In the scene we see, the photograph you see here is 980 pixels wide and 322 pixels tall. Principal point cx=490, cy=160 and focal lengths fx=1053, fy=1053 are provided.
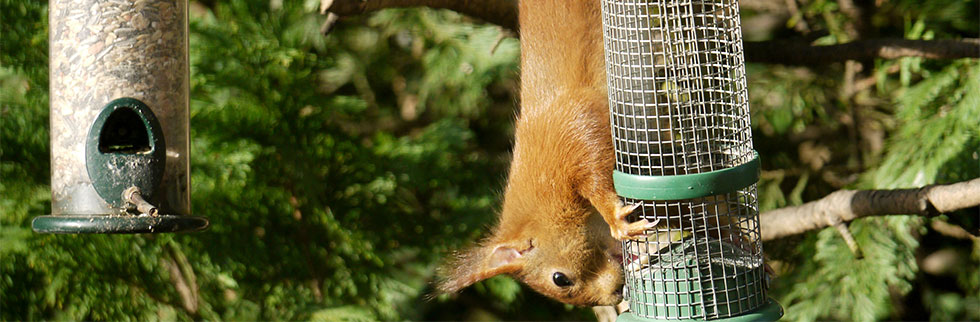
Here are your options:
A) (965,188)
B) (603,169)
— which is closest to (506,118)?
(603,169)

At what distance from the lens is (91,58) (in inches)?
109

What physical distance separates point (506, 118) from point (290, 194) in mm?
1325

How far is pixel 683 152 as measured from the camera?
8.18ft

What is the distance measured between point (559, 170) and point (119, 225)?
127 cm

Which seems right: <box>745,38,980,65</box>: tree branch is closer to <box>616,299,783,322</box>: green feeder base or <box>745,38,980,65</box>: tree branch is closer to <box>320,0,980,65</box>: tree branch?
<box>320,0,980,65</box>: tree branch

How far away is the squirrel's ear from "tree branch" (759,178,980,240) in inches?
32.4

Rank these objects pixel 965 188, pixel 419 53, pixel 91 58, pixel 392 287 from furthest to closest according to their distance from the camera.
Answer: pixel 419 53 < pixel 392 287 < pixel 91 58 < pixel 965 188

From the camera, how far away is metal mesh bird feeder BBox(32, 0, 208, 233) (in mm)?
2635

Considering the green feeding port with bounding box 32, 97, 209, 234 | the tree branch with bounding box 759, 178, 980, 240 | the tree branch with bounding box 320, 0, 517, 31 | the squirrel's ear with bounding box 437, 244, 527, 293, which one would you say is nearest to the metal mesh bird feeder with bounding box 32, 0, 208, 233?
the green feeding port with bounding box 32, 97, 209, 234

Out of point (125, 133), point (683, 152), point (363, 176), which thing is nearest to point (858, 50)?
point (683, 152)

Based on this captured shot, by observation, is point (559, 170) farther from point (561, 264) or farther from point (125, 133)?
point (125, 133)

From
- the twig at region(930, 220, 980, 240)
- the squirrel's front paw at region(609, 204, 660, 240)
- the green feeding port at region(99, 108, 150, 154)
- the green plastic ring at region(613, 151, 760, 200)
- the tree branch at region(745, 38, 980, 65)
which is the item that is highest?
the tree branch at region(745, 38, 980, 65)

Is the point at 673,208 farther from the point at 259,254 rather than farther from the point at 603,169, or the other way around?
the point at 259,254

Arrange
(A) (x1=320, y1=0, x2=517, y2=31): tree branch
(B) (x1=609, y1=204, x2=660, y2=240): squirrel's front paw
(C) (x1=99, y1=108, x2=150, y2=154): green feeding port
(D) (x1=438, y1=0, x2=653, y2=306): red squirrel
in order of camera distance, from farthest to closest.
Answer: (A) (x1=320, y1=0, x2=517, y2=31): tree branch, (D) (x1=438, y1=0, x2=653, y2=306): red squirrel, (C) (x1=99, y1=108, x2=150, y2=154): green feeding port, (B) (x1=609, y1=204, x2=660, y2=240): squirrel's front paw
